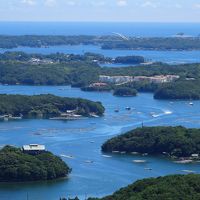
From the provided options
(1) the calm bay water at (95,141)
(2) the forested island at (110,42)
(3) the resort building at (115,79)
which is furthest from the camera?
(2) the forested island at (110,42)

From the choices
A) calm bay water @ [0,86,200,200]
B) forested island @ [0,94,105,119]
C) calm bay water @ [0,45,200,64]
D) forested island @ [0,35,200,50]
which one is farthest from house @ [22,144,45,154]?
forested island @ [0,35,200,50]

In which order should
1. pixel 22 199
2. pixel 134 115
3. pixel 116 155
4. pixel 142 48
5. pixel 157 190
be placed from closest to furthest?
pixel 157 190 < pixel 22 199 < pixel 116 155 < pixel 134 115 < pixel 142 48

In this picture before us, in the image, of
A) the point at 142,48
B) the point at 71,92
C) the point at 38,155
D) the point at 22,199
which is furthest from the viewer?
the point at 142,48

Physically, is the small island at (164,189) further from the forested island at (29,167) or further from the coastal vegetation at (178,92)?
the coastal vegetation at (178,92)

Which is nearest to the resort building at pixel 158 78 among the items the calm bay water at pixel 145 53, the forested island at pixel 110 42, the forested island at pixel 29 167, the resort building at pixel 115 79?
the resort building at pixel 115 79

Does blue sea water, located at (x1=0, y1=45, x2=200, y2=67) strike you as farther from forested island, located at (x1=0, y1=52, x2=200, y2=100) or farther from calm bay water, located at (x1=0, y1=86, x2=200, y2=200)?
calm bay water, located at (x1=0, y1=86, x2=200, y2=200)

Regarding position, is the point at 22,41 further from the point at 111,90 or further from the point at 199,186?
the point at 199,186

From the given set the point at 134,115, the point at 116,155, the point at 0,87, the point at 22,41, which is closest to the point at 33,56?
the point at 0,87
